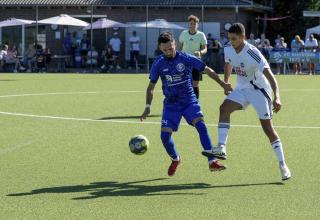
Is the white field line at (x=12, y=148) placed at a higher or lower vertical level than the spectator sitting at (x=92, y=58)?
higher

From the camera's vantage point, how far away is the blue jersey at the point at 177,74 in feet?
31.9

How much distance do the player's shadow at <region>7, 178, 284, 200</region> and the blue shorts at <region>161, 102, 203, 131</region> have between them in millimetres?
827

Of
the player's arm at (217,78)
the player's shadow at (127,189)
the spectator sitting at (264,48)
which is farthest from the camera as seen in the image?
the spectator sitting at (264,48)

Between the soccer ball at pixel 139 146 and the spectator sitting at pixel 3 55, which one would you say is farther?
the spectator sitting at pixel 3 55


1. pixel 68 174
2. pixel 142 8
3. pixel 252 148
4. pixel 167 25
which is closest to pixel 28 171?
pixel 68 174

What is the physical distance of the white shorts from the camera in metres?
9.62

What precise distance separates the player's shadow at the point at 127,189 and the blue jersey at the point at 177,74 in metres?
1.16

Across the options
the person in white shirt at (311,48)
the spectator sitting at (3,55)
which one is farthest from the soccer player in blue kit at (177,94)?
the spectator sitting at (3,55)

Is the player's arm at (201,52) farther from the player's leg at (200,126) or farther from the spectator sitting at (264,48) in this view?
the spectator sitting at (264,48)

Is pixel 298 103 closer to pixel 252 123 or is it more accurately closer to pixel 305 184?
pixel 252 123

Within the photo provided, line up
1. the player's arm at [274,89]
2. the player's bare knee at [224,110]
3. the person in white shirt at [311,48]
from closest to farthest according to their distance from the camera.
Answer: the player's arm at [274,89] → the player's bare knee at [224,110] → the person in white shirt at [311,48]

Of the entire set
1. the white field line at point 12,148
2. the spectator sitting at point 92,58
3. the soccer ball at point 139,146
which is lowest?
the spectator sitting at point 92,58

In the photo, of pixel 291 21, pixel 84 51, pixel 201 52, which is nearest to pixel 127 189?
pixel 201 52

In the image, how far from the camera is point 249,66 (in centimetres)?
962
